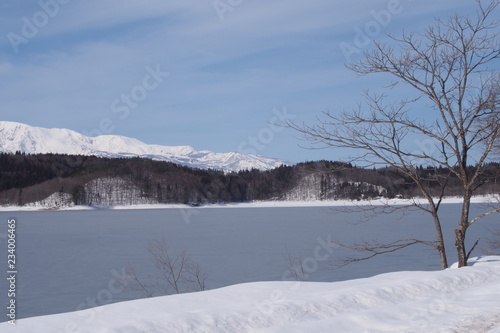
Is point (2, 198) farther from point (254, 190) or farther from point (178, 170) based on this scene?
point (254, 190)

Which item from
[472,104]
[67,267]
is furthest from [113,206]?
[472,104]

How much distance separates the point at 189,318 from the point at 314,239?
30.7m

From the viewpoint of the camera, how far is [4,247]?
3312cm

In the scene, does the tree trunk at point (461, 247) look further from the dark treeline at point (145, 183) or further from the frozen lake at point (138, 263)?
the dark treeline at point (145, 183)

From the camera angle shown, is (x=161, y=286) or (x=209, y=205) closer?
(x=161, y=286)

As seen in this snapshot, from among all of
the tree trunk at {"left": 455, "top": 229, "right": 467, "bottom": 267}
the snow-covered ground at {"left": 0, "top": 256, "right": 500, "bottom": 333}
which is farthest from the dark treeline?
the snow-covered ground at {"left": 0, "top": 256, "right": 500, "bottom": 333}

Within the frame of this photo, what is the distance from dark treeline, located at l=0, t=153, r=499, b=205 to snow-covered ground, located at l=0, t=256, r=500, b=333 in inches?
4673

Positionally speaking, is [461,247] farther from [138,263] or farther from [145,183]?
[145,183]

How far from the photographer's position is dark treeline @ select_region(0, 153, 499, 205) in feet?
434

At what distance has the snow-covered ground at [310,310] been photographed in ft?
19.7

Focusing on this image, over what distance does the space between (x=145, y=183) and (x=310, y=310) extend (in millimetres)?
138358

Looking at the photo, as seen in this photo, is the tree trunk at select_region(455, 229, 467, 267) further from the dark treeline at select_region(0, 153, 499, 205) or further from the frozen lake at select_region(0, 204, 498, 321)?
the dark treeline at select_region(0, 153, 499, 205)

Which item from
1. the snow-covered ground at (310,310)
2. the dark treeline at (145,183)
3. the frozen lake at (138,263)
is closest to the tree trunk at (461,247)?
the snow-covered ground at (310,310)

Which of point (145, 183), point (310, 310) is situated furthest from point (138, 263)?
point (145, 183)
